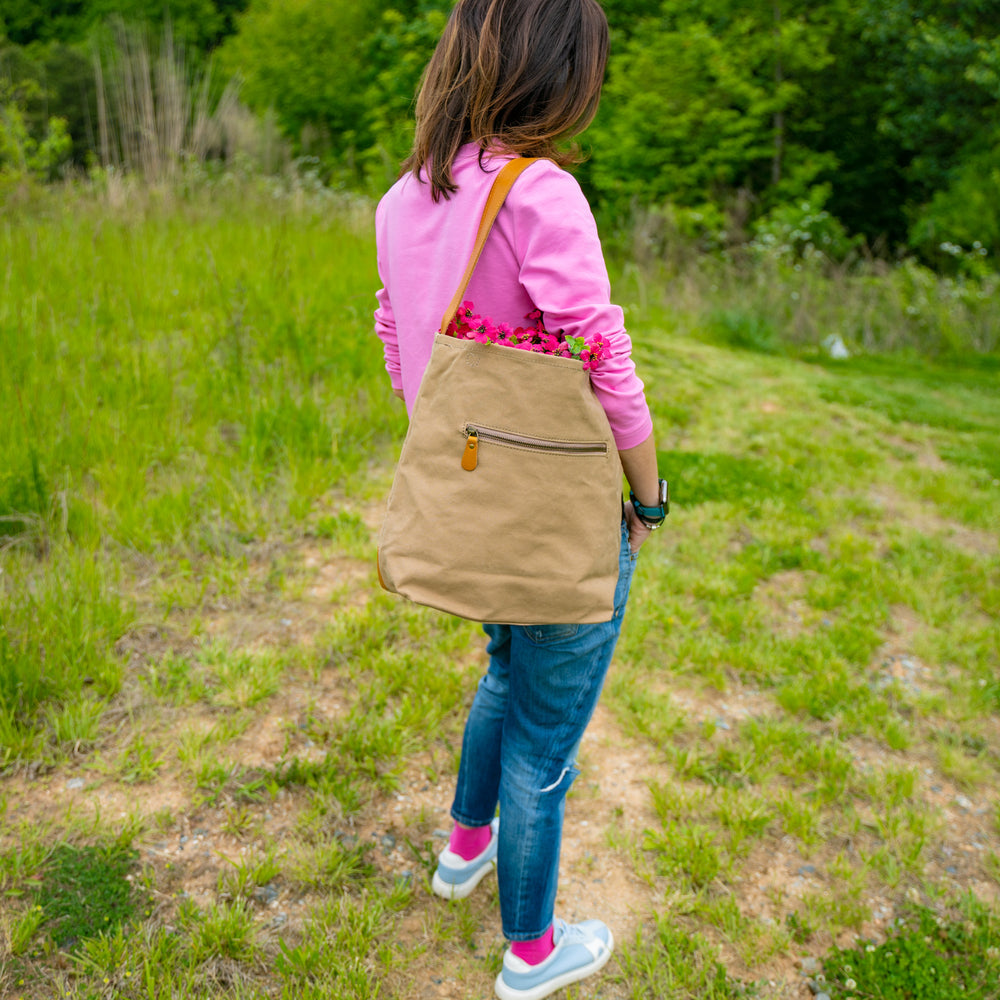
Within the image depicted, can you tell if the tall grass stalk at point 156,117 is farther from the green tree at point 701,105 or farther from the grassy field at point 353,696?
the green tree at point 701,105

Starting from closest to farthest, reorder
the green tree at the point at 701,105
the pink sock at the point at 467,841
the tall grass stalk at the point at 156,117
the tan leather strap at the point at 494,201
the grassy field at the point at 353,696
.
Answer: the tan leather strap at the point at 494,201, the grassy field at the point at 353,696, the pink sock at the point at 467,841, the tall grass stalk at the point at 156,117, the green tree at the point at 701,105

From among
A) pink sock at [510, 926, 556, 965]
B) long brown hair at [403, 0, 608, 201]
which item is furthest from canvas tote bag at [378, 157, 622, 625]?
pink sock at [510, 926, 556, 965]

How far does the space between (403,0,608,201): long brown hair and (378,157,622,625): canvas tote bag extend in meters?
0.13

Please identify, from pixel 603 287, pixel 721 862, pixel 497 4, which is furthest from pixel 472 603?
pixel 721 862

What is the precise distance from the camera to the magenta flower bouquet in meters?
1.26

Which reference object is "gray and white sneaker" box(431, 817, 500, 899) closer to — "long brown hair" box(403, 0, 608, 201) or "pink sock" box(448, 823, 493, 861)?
"pink sock" box(448, 823, 493, 861)

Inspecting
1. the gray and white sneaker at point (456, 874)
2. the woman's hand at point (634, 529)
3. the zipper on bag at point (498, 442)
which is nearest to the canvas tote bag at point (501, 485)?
the zipper on bag at point (498, 442)

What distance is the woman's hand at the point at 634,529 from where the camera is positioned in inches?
61.3

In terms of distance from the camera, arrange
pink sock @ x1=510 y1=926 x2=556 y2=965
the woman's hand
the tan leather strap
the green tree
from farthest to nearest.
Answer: the green tree < pink sock @ x1=510 y1=926 x2=556 y2=965 < the woman's hand < the tan leather strap

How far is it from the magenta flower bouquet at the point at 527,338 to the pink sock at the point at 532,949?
1.32m

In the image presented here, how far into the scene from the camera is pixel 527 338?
1.28m

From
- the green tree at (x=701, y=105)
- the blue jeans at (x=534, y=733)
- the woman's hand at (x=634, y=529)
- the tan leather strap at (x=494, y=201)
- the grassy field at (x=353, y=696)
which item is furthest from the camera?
the green tree at (x=701, y=105)

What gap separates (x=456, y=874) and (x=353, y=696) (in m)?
0.79

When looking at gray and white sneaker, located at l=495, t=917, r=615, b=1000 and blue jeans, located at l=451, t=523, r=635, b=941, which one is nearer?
blue jeans, located at l=451, t=523, r=635, b=941
